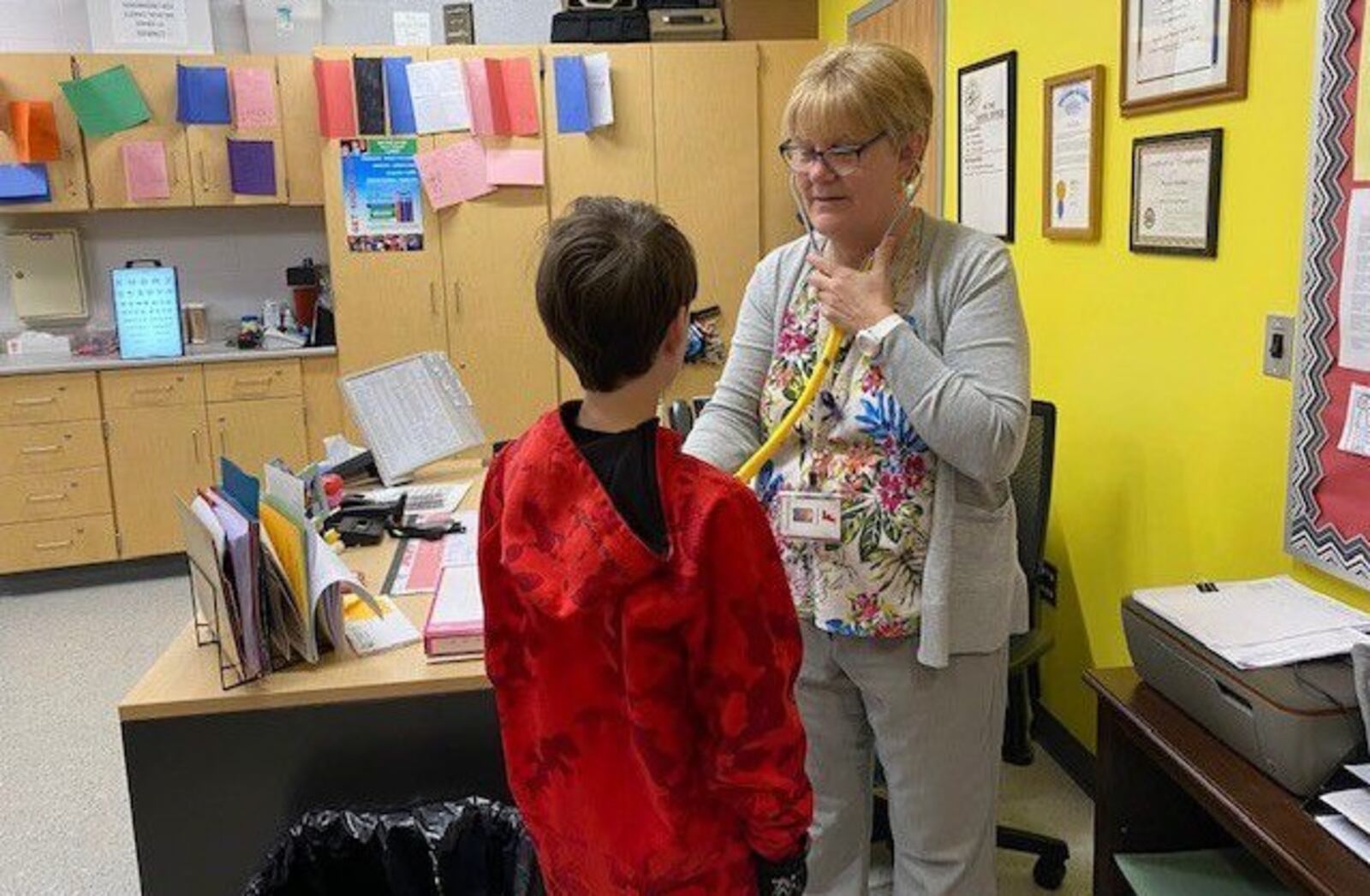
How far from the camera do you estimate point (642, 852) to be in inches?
42.6

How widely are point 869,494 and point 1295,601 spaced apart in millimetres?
693

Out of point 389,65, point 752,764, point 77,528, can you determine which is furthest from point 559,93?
point 752,764

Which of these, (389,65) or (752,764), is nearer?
(752,764)

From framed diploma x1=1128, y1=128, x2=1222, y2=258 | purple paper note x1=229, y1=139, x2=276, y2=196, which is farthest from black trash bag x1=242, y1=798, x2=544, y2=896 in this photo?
purple paper note x1=229, y1=139, x2=276, y2=196

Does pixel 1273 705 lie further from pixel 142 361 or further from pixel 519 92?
pixel 142 361

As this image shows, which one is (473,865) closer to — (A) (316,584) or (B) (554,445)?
(A) (316,584)

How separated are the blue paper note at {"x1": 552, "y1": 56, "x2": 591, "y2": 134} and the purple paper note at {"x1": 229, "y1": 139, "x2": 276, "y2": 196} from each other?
44.1 inches

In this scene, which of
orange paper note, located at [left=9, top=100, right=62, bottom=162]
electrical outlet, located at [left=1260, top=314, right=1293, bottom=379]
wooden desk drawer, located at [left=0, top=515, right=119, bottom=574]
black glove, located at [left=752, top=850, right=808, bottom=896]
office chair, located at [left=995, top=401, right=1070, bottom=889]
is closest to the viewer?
black glove, located at [left=752, top=850, right=808, bottom=896]

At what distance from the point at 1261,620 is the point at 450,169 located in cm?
345

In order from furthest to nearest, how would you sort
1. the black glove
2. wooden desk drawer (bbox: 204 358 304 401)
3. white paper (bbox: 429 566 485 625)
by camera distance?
wooden desk drawer (bbox: 204 358 304 401) → white paper (bbox: 429 566 485 625) → the black glove

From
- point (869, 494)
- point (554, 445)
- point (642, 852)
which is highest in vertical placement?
point (554, 445)

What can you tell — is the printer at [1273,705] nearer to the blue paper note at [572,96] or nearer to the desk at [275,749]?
the desk at [275,749]

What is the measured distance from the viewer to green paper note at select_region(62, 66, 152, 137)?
4.08 metres

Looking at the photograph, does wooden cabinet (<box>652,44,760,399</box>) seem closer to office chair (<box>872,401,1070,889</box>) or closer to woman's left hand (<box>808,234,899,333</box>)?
office chair (<box>872,401,1070,889</box>)
